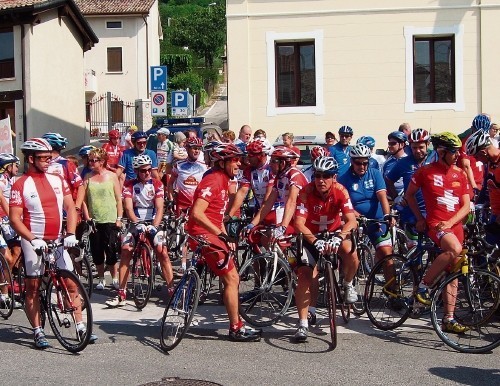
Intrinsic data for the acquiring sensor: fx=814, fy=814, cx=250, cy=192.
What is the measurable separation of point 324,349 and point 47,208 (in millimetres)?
3007

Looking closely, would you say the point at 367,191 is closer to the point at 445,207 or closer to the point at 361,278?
the point at 361,278

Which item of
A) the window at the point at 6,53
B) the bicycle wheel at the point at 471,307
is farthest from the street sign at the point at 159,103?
the window at the point at 6,53

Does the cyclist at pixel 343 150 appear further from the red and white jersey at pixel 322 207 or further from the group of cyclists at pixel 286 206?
the red and white jersey at pixel 322 207

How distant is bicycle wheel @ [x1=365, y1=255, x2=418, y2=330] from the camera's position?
26.6 feet

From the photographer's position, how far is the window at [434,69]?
792 inches

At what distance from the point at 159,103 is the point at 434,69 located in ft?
22.5

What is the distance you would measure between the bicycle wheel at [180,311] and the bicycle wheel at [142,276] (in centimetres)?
175

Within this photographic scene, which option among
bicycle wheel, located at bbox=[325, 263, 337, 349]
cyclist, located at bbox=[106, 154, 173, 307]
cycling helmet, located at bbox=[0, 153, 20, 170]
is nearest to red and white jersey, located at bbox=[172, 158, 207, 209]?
cyclist, located at bbox=[106, 154, 173, 307]

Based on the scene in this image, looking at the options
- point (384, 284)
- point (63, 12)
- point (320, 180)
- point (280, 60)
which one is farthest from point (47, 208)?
point (63, 12)

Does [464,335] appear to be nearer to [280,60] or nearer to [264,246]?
[264,246]

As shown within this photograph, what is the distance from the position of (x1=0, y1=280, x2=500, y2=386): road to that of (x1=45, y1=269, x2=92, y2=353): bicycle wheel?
0.13 m

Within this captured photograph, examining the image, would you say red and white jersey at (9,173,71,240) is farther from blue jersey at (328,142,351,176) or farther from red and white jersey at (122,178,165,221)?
blue jersey at (328,142,351,176)

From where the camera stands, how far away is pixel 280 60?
2039 centimetres

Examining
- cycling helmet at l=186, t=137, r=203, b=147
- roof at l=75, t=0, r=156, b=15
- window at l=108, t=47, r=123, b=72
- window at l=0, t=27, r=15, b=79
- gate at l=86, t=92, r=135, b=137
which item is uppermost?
roof at l=75, t=0, r=156, b=15
